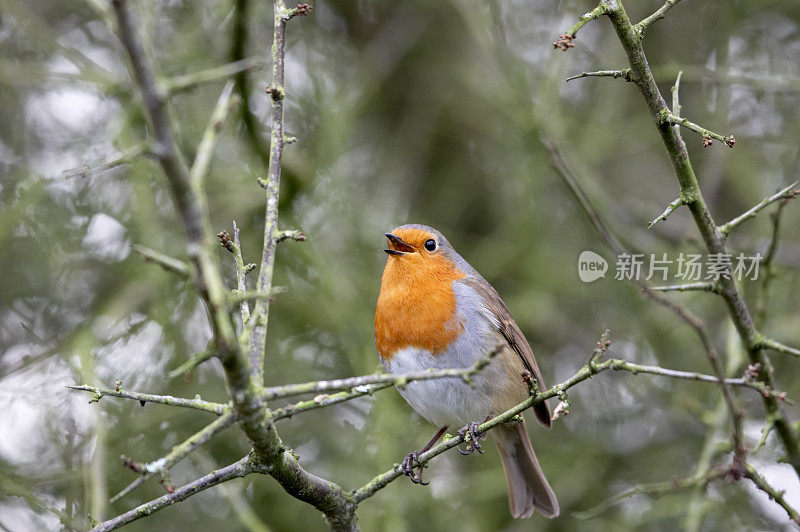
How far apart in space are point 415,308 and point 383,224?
1998 mm

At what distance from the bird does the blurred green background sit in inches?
26.3

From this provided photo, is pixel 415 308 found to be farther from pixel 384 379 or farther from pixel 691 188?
pixel 384 379

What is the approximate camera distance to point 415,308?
4.47 m

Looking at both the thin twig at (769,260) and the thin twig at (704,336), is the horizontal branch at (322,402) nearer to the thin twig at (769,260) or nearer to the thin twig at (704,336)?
the thin twig at (704,336)

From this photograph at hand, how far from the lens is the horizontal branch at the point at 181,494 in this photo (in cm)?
228

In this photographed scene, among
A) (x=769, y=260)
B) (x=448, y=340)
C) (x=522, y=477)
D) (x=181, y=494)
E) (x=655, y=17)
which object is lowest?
(x=181, y=494)

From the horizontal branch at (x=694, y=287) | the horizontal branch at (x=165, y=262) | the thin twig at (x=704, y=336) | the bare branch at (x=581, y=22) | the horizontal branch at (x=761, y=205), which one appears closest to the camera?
the horizontal branch at (x=165, y=262)

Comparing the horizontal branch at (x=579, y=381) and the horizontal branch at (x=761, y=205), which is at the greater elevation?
the horizontal branch at (x=761, y=205)

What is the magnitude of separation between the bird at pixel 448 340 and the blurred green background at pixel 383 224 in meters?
0.67

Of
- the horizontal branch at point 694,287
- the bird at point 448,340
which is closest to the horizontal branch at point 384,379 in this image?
the horizontal branch at point 694,287

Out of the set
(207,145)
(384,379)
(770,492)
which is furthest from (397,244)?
(207,145)

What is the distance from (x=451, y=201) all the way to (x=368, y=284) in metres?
1.33

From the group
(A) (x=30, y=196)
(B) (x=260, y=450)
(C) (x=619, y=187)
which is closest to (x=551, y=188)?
(C) (x=619, y=187)

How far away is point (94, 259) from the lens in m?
5.74
